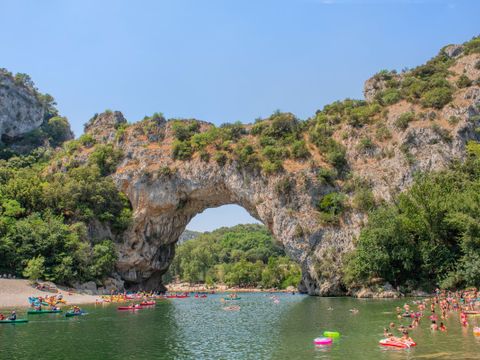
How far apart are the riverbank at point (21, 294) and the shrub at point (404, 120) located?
44.5 meters

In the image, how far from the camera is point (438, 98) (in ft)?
204

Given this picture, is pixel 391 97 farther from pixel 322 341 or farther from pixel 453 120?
pixel 322 341

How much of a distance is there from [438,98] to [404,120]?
6093mm

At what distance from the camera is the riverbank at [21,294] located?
44897 mm

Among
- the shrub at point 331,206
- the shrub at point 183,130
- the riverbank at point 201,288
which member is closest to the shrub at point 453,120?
the shrub at point 331,206

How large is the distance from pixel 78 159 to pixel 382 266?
47.8m

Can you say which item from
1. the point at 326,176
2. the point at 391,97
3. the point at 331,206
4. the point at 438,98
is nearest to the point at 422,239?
the point at 331,206

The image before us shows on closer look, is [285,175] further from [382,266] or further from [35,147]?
[35,147]

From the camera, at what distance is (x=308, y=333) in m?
24.8

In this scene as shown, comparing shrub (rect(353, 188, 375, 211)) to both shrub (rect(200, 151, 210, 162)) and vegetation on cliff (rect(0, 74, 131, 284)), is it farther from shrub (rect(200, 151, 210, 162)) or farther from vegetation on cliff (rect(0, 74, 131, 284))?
vegetation on cliff (rect(0, 74, 131, 284))

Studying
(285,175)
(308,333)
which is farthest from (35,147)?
(308,333)

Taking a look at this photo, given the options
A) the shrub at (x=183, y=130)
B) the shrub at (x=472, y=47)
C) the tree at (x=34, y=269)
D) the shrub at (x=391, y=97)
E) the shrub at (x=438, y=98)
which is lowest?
the tree at (x=34, y=269)

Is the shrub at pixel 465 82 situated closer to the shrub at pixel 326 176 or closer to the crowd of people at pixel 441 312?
the shrub at pixel 326 176

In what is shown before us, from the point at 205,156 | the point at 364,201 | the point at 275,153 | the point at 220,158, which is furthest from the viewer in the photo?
the point at 205,156
